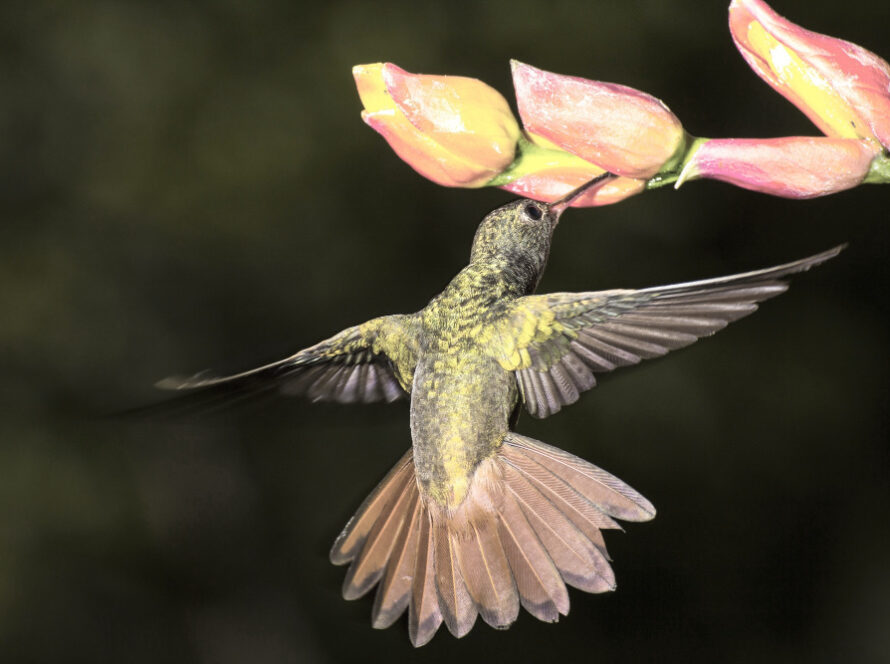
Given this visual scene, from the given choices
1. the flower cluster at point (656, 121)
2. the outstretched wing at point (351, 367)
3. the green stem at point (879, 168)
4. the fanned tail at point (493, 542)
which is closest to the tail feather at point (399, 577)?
A: the fanned tail at point (493, 542)

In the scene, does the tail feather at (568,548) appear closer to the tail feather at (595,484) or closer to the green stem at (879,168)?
the tail feather at (595,484)

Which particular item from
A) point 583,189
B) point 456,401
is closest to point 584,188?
point 583,189

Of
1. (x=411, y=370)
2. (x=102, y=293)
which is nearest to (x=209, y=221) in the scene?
(x=102, y=293)

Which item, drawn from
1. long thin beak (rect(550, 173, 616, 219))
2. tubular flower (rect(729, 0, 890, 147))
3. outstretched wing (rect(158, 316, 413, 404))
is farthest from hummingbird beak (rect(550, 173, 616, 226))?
outstretched wing (rect(158, 316, 413, 404))

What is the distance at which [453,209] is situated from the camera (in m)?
2.10

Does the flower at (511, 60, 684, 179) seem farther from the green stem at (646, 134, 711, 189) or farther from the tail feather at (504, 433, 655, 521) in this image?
the tail feather at (504, 433, 655, 521)

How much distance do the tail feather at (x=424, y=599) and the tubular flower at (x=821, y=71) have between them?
0.45 meters

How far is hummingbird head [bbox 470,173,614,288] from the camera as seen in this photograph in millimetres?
739

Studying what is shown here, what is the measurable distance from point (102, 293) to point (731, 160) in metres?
1.71

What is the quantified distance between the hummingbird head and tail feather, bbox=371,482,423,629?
233mm

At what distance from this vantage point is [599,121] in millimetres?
585

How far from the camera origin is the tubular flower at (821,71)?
0.57 m

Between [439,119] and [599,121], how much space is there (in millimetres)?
96

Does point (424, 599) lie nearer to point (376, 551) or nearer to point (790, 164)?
point (376, 551)
